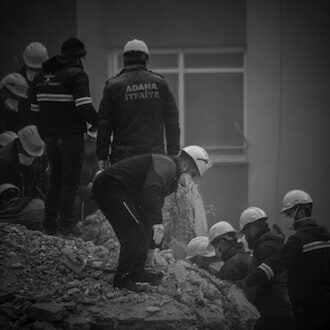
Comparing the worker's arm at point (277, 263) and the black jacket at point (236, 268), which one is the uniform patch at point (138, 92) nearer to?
the worker's arm at point (277, 263)

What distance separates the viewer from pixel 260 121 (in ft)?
37.4

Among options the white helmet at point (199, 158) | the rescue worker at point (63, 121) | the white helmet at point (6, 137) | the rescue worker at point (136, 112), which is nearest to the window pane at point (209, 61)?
the white helmet at point (6, 137)

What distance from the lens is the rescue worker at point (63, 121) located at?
695cm

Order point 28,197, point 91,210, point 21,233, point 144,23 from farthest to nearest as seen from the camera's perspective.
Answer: point 144,23 < point 91,210 < point 28,197 < point 21,233

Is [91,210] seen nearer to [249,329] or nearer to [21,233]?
[21,233]

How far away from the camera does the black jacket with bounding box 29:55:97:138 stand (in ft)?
22.8

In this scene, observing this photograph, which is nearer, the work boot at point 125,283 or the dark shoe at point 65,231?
the work boot at point 125,283

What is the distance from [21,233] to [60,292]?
1.37 m

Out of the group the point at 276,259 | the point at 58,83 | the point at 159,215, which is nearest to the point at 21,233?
the point at 58,83

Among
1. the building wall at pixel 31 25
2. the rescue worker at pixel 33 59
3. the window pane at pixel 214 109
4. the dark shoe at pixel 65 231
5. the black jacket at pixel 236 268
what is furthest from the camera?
the window pane at pixel 214 109

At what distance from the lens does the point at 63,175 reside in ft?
22.9

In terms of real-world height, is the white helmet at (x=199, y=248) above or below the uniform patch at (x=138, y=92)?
below

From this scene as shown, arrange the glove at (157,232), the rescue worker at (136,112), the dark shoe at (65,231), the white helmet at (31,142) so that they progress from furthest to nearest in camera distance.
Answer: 1. the white helmet at (31,142)
2. the dark shoe at (65,231)
3. the rescue worker at (136,112)
4. the glove at (157,232)

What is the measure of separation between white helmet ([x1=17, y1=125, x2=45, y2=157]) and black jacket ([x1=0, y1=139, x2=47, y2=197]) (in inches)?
3.2
